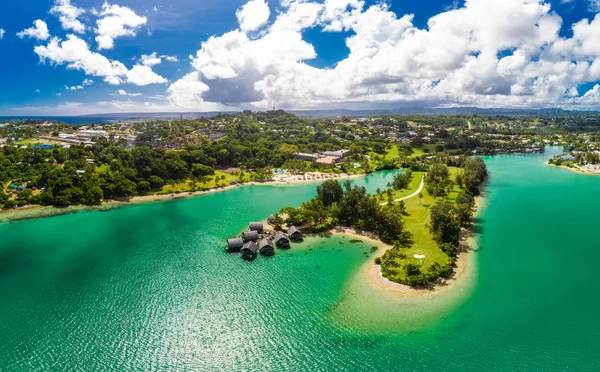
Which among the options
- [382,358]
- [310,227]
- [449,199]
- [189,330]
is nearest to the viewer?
[382,358]

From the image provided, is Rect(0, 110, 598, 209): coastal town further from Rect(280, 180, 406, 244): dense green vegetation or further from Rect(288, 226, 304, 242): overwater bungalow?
Rect(288, 226, 304, 242): overwater bungalow

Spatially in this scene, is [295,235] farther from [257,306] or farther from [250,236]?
[257,306]

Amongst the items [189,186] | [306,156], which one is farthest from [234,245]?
[306,156]

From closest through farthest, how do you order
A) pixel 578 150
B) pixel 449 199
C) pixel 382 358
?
pixel 382 358 < pixel 449 199 < pixel 578 150

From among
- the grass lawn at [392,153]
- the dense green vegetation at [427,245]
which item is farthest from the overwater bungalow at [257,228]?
the grass lawn at [392,153]

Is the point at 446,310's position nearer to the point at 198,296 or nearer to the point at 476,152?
the point at 198,296

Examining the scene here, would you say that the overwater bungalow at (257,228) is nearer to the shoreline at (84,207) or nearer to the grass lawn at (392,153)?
the shoreline at (84,207)

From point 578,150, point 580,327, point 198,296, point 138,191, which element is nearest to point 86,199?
point 138,191

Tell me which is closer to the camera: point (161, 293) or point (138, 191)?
point (161, 293)
